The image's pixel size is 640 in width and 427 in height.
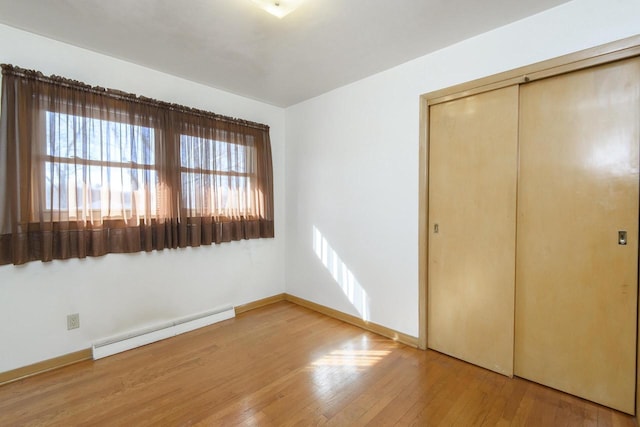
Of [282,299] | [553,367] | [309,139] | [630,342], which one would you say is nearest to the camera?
[630,342]

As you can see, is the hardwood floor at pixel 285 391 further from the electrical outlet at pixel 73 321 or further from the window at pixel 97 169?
the window at pixel 97 169

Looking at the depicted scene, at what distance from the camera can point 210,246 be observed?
324cm

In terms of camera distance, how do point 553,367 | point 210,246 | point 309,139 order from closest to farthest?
1. point 553,367
2. point 210,246
3. point 309,139

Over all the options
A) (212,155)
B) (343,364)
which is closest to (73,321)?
(212,155)

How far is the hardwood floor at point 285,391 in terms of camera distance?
174cm

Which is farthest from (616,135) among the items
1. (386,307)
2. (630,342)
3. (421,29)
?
(386,307)

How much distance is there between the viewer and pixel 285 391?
6.56ft

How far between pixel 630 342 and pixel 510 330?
62 cm

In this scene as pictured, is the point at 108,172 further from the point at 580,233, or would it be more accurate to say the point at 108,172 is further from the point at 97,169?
the point at 580,233

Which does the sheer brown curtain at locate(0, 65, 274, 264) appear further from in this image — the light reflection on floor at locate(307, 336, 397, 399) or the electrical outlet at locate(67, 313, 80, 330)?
the light reflection on floor at locate(307, 336, 397, 399)

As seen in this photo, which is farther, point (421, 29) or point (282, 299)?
point (282, 299)

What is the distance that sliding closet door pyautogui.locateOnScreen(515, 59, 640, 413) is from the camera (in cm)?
174

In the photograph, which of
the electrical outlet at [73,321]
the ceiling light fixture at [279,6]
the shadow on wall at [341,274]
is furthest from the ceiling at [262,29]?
the electrical outlet at [73,321]

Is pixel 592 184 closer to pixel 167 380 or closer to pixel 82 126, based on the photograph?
pixel 167 380
